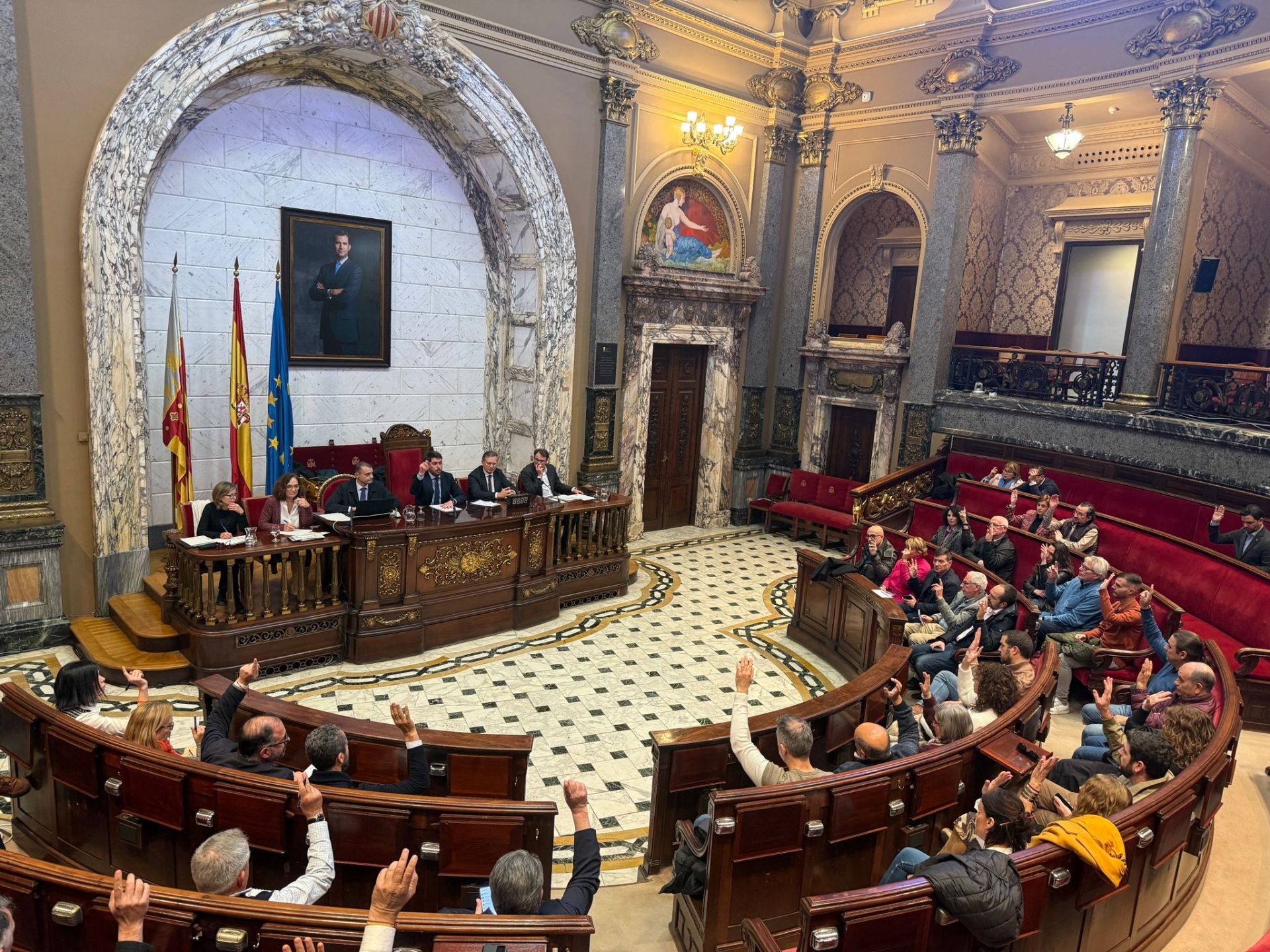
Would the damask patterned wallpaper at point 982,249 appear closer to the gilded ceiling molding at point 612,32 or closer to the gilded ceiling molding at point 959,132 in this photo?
the gilded ceiling molding at point 959,132

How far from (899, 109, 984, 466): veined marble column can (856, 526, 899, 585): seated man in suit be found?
4.08m

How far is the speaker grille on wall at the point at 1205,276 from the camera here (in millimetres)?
9625

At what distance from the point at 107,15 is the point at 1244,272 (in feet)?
41.5

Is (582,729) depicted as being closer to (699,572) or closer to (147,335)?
(699,572)

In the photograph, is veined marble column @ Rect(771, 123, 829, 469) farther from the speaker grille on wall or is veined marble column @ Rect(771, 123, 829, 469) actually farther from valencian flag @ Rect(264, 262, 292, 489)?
valencian flag @ Rect(264, 262, 292, 489)

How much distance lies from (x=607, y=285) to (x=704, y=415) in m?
2.78

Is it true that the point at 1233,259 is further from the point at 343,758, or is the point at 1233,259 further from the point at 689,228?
the point at 343,758

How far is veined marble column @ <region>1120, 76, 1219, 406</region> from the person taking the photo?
29.2 feet

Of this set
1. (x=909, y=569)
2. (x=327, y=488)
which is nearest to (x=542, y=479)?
(x=327, y=488)

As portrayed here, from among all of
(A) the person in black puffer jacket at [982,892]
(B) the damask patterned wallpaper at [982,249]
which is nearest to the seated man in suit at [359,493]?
(A) the person in black puffer jacket at [982,892]

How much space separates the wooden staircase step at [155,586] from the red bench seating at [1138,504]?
8412mm

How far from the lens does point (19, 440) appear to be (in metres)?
6.59

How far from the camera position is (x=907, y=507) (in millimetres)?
10773

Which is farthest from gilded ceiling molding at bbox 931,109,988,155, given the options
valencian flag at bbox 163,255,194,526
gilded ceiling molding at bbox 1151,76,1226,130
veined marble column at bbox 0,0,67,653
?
veined marble column at bbox 0,0,67,653
